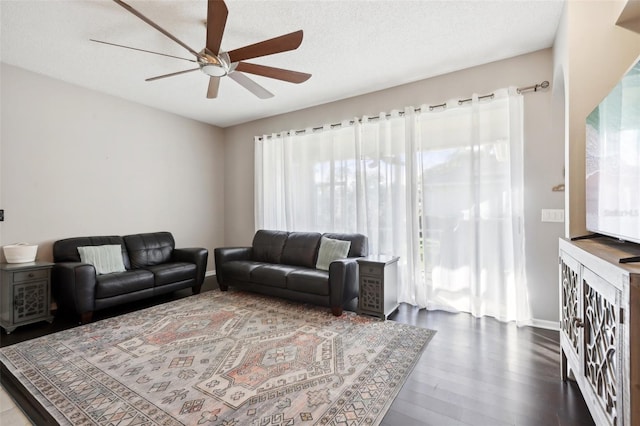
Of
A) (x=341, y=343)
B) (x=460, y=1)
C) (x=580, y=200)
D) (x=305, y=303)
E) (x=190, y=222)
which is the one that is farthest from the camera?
(x=190, y=222)

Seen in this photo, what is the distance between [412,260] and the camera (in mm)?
3529

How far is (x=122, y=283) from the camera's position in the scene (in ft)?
10.7

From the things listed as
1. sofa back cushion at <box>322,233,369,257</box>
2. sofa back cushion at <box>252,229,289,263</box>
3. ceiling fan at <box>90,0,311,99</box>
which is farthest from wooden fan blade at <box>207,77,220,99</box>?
sofa back cushion at <box>322,233,369,257</box>

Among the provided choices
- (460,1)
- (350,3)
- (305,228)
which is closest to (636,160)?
(460,1)

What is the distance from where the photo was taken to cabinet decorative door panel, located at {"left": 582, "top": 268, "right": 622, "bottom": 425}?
1040 millimetres

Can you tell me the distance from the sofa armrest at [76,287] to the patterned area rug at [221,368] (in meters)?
0.25

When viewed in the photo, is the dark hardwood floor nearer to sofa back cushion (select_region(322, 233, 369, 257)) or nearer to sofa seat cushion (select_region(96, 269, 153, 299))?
sofa seat cushion (select_region(96, 269, 153, 299))

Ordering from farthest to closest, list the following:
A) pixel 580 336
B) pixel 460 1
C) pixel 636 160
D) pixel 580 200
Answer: pixel 460 1, pixel 580 200, pixel 580 336, pixel 636 160

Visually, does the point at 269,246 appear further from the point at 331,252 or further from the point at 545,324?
the point at 545,324

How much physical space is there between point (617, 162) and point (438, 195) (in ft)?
6.50

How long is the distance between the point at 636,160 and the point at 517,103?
206 centimetres

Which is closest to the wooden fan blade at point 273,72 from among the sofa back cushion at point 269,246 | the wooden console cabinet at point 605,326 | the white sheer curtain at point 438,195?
the white sheer curtain at point 438,195

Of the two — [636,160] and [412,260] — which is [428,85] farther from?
[636,160]

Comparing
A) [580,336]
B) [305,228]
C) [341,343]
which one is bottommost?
Answer: [341,343]
